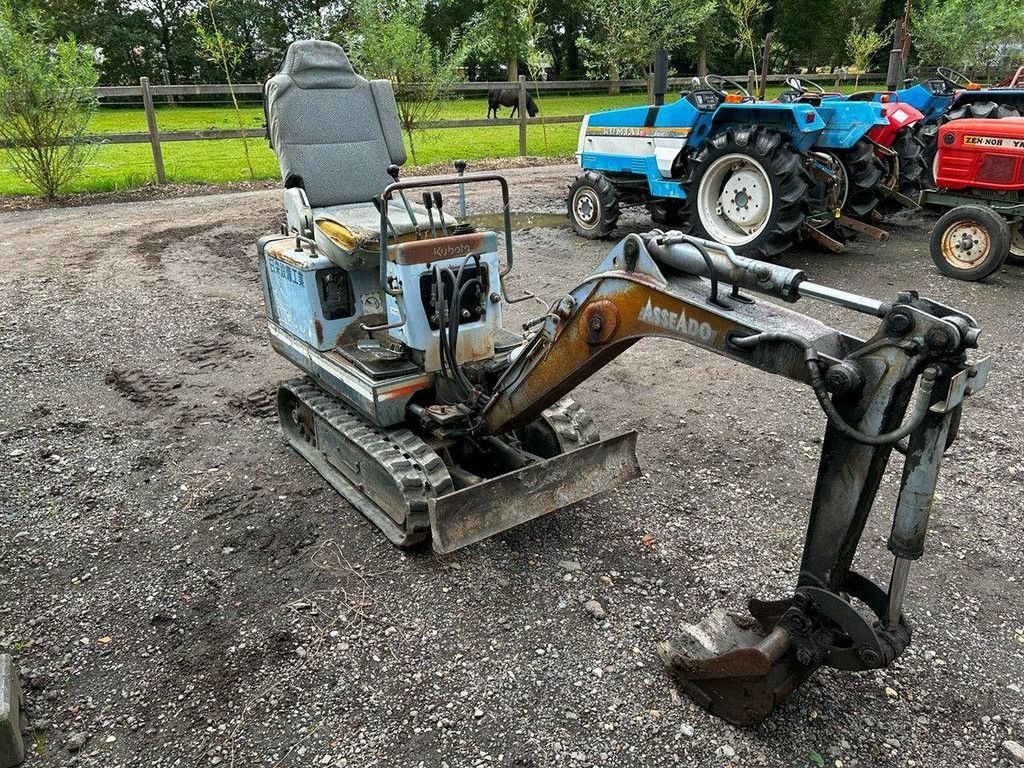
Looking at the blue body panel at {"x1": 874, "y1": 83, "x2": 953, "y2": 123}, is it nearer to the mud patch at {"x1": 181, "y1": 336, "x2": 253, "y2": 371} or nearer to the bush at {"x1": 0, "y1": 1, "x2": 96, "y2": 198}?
the mud patch at {"x1": 181, "y1": 336, "x2": 253, "y2": 371}

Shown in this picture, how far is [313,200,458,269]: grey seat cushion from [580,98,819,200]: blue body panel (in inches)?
216

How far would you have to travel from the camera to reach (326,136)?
16.9ft

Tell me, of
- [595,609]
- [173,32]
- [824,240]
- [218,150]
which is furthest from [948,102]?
[173,32]

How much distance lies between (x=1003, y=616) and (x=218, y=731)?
329 cm

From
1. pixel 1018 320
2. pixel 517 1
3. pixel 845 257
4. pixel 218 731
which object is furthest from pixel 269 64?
pixel 218 731

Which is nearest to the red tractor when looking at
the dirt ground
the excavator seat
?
→ the dirt ground

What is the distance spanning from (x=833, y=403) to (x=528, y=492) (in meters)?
1.70

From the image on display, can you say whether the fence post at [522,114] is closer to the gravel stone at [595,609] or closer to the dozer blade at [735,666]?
the gravel stone at [595,609]

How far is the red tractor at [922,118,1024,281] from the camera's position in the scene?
8047 mm

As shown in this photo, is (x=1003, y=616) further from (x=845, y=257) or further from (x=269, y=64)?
(x=269, y=64)

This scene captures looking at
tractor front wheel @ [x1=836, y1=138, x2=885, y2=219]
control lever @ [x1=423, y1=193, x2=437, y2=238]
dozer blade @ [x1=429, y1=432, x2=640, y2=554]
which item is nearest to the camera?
dozer blade @ [x1=429, y1=432, x2=640, y2=554]

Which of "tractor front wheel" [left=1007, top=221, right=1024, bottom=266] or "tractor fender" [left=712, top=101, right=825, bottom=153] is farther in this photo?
"tractor front wheel" [left=1007, top=221, right=1024, bottom=266]

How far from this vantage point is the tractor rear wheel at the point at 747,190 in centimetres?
838

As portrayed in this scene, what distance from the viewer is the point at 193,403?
19.1 ft
